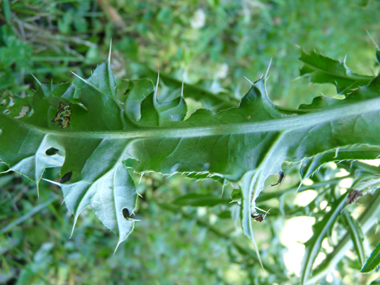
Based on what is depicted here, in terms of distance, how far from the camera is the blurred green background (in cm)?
122

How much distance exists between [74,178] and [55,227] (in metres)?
0.92

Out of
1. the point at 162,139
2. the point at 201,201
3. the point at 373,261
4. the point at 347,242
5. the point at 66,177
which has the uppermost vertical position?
the point at 162,139

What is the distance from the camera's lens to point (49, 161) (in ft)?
2.27

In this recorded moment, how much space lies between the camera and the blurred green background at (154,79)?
122 centimetres

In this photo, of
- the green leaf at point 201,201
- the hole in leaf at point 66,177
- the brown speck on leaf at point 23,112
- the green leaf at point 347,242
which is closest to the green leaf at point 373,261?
the green leaf at point 347,242

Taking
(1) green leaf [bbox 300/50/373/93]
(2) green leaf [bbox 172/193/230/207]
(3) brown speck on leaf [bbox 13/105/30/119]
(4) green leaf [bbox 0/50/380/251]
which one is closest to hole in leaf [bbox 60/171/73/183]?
(4) green leaf [bbox 0/50/380/251]

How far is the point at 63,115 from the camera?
66cm

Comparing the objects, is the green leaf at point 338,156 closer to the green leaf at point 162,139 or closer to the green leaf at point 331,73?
the green leaf at point 162,139

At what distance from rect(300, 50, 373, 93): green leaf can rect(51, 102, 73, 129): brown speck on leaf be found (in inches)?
27.8

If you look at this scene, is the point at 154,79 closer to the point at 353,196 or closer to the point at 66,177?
the point at 66,177

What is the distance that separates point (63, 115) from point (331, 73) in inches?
29.6

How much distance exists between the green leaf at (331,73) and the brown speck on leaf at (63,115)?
0.71 meters

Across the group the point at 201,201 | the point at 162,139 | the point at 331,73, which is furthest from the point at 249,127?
the point at 201,201

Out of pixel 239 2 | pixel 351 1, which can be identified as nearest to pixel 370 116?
pixel 239 2
